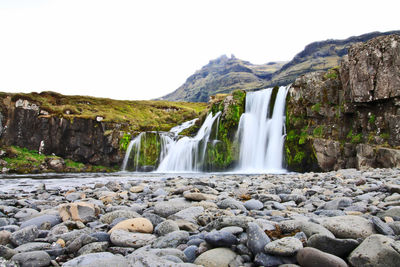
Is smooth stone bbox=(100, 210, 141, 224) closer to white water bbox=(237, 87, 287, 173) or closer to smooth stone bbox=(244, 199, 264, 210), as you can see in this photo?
smooth stone bbox=(244, 199, 264, 210)

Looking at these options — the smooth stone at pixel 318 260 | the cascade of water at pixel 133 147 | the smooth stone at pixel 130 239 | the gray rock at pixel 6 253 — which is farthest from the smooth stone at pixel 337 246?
the cascade of water at pixel 133 147

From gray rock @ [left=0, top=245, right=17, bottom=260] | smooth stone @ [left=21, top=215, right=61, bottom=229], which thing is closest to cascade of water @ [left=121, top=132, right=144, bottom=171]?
smooth stone @ [left=21, top=215, right=61, bottom=229]

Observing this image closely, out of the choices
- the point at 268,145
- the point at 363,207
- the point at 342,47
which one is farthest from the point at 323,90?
the point at 342,47

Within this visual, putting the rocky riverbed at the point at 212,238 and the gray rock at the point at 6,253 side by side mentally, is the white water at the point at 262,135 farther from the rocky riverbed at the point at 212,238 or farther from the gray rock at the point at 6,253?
the gray rock at the point at 6,253

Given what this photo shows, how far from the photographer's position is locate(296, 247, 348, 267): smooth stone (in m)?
1.81

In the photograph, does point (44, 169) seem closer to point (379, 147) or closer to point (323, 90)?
point (323, 90)

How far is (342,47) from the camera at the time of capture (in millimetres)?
145000

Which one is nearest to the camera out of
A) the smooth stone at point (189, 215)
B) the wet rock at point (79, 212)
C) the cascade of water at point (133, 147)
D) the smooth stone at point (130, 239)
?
the smooth stone at point (130, 239)

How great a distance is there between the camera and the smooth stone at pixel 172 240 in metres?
2.57

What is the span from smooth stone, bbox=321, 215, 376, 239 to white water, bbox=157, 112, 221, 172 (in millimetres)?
21938

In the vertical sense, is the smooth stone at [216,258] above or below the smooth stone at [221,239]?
below

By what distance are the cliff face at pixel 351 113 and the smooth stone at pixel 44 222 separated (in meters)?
14.9

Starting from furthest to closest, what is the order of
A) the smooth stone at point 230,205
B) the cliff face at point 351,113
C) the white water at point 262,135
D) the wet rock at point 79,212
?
the white water at point 262,135, the cliff face at point 351,113, the smooth stone at point 230,205, the wet rock at point 79,212

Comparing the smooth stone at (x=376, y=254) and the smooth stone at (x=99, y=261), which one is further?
the smooth stone at (x=99, y=261)
